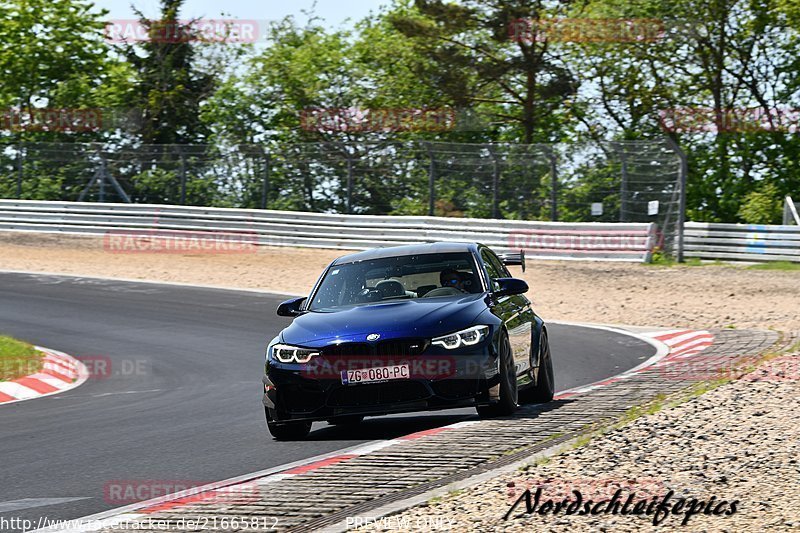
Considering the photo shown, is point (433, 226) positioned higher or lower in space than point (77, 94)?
lower

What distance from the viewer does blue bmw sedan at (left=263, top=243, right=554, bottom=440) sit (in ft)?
28.7

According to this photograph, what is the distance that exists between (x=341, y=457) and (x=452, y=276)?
2.71 metres

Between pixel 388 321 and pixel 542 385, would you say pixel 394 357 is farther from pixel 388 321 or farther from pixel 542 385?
pixel 542 385

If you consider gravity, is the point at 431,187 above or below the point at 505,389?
above

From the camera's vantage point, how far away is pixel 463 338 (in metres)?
8.88

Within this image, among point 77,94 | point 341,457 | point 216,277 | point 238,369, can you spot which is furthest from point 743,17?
point 341,457

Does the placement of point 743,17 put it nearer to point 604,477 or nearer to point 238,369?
point 238,369

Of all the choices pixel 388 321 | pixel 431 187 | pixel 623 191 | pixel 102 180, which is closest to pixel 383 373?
pixel 388 321

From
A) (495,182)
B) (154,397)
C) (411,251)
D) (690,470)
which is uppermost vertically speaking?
(495,182)

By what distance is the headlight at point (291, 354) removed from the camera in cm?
892

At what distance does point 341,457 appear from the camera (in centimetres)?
783

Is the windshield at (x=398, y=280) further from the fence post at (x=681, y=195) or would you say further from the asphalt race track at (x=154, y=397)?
the fence post at (x=681, y=195)

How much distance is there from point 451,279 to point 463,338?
1.32 m

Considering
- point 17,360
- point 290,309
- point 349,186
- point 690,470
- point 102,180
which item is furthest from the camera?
point 102,180
